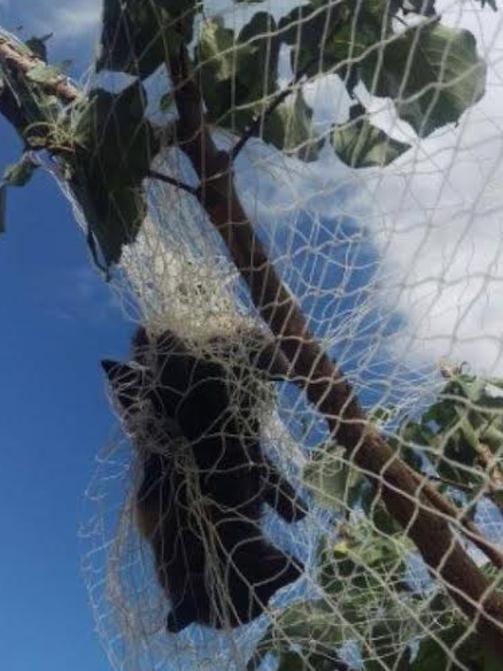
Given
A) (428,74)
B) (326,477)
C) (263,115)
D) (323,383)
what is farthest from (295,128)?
(326,477)

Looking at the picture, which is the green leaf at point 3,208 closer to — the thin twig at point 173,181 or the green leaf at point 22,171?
the green leaf at point 22,171

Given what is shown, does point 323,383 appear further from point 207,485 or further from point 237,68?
point 237,68

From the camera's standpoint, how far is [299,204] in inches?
52.7

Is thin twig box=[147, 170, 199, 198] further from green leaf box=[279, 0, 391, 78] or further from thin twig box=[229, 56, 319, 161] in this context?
green leaf box=[279, 0, 391, 78]

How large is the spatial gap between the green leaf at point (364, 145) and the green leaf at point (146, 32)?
0.21 meters

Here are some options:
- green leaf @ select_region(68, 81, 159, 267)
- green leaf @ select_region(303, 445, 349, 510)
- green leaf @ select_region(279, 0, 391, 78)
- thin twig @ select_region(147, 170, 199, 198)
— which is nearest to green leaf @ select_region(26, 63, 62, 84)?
green leaf @ select_region(68, 81, 159, 267)

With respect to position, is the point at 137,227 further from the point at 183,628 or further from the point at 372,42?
the point at 183,628

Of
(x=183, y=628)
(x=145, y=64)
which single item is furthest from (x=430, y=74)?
(x=183, y=628)

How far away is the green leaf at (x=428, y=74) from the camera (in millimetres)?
1283

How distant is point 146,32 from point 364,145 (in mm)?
280

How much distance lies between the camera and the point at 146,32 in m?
1.39

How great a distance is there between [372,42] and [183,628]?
73cm

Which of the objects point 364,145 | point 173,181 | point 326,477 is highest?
point 173,181

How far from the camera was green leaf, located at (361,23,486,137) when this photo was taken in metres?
1.28
